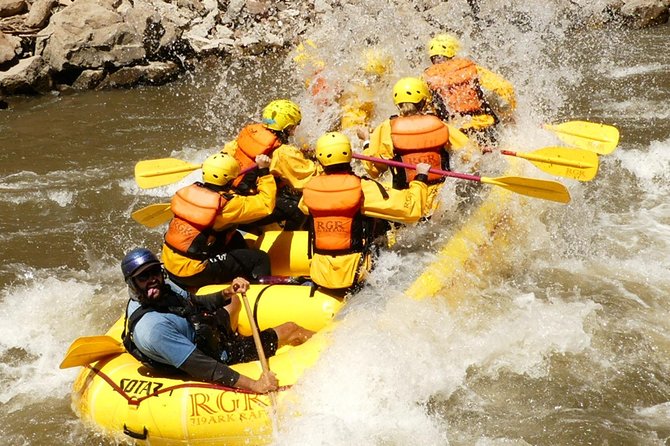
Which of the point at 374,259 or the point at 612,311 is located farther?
the point at 612,311

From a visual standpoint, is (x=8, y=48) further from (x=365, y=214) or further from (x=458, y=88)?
(x=365, y=214)

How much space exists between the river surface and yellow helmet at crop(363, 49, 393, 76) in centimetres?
13

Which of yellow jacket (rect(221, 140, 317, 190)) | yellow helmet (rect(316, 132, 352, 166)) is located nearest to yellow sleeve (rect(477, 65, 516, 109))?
yellow jacket (rect(221, 140, 317, 190))

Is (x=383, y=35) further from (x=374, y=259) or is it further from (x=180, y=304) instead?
(x=180, y=304)

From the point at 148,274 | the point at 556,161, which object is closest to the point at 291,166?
the point at 148,274

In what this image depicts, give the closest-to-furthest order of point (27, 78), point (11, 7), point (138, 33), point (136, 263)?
point (136, 263) → point (27, 78) → point (138, 33) → point (11, 7)

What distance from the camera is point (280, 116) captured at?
6.02m

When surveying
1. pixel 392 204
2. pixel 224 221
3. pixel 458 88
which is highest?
pixel 458 88

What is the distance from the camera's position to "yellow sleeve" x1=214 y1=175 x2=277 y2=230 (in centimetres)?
528

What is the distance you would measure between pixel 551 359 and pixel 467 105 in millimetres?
2786

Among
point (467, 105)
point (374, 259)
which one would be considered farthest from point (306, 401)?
point (467, 105)

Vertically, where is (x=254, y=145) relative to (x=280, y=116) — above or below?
below

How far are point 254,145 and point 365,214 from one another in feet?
4.86

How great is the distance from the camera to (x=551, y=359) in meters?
5.05
